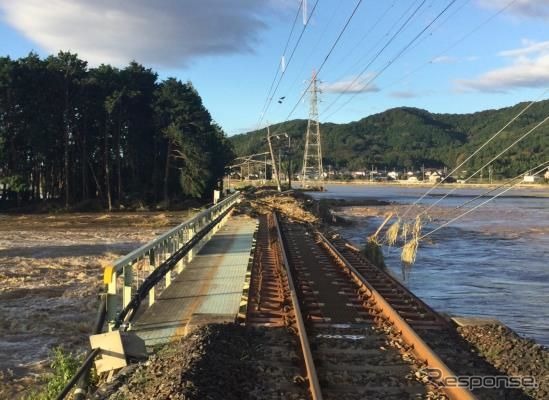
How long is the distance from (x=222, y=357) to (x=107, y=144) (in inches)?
2231

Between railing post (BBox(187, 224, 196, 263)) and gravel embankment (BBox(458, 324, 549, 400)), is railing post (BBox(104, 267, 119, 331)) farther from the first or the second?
railing post (BBox(187, 224, 196, 263))

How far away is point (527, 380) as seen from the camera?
6.37 meters

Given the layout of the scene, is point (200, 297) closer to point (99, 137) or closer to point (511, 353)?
point (511, 353)

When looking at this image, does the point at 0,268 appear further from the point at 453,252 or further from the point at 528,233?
the point at 528,233

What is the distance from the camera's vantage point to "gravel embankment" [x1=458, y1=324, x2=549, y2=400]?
645 cm

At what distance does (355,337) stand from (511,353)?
2.04m

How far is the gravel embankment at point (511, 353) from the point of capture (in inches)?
254

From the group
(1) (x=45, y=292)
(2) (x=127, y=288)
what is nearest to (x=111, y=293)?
(2) (x=127, y=288)

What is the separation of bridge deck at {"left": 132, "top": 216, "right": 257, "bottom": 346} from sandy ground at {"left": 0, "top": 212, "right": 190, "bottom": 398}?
160 centimetres

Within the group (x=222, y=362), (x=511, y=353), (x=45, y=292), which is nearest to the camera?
(x=222, y=362)

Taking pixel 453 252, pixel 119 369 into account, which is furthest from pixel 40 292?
pixel 453 252

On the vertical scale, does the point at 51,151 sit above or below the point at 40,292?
above

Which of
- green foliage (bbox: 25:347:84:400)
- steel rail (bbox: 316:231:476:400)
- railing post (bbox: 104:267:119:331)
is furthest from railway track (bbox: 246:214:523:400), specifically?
green foliage (bbox: 25:347:84:400)

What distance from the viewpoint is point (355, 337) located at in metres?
8.27
